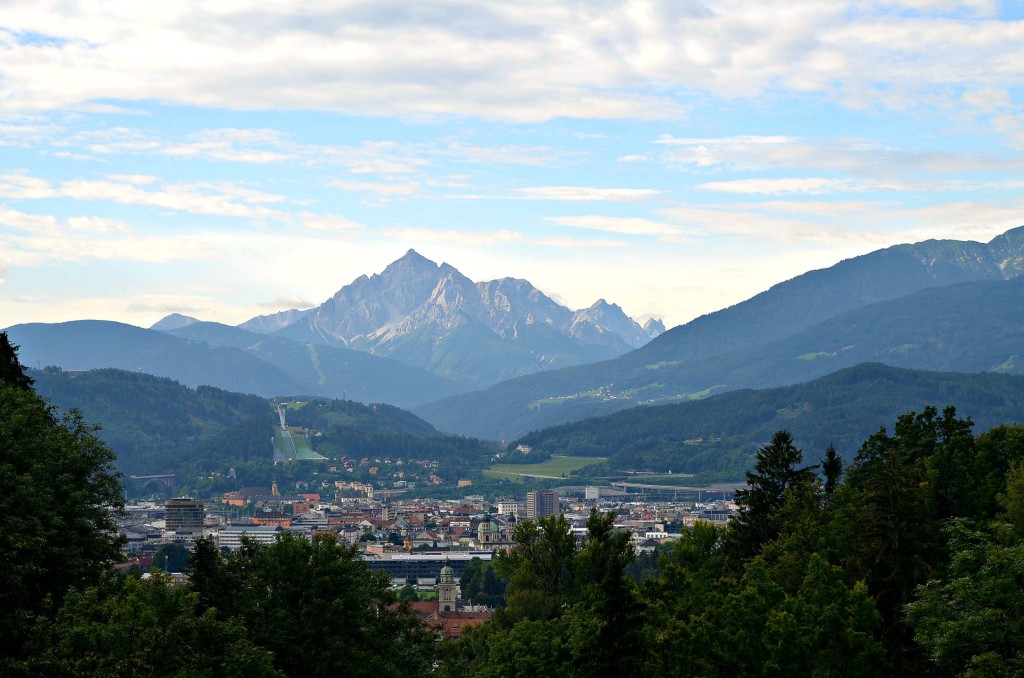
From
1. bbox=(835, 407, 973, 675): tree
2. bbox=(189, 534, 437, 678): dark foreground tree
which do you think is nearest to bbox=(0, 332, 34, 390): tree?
bbox=(189, 534, 437, 678): dark foreground tree

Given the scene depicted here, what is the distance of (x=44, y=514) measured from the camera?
43625 millimetres

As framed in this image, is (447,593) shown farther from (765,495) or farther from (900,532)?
(900,532)

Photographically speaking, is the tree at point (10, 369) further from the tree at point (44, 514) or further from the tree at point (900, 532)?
the tree at point (900, 532)

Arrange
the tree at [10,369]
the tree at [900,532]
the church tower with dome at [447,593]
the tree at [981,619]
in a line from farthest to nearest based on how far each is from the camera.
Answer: the church tower with dome at [447,593]
the tree at [10,369]
the tree at [900,532]
the tree at [981,619]

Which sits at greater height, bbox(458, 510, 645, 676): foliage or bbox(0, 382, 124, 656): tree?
bbox(0, 382, 124, 656): tree

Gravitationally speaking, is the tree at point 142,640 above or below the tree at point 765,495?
below

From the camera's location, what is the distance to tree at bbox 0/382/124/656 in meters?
40.9

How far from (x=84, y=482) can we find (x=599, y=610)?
57.8 ft

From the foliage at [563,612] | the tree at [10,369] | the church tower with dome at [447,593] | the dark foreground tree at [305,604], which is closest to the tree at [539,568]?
the foliage at [563,612]

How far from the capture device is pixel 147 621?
131ft

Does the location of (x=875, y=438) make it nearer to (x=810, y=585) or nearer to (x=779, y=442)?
(x=779, y=442)

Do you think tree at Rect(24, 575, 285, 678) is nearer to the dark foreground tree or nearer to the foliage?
the dark foreground tree

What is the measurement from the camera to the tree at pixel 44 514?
134 feet

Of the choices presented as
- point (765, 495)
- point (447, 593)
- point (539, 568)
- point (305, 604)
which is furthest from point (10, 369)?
point (447, 593)
